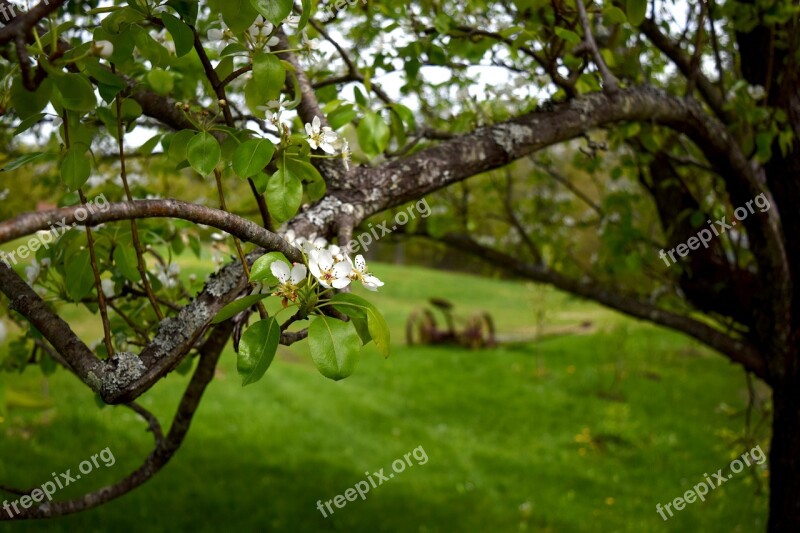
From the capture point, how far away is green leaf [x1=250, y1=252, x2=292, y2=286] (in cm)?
113

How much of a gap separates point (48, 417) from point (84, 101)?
6525 mm

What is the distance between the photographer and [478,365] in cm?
1108

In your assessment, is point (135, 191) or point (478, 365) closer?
point (135, 191)

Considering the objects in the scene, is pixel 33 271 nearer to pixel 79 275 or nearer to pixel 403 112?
pixel 79 275

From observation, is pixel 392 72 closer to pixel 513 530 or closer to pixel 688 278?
pixel 688 278

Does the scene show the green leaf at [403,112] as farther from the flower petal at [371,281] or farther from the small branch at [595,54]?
the flower petal at [371,281]

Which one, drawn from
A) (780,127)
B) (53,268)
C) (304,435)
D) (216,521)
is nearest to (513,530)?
(216,521)

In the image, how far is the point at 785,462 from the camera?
2984mm

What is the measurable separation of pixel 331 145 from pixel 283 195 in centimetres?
26

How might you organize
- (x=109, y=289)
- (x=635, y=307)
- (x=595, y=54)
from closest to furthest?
(x=109, y=289)
(x=595, y=54)
(x=635, y=307)

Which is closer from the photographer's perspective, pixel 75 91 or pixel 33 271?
pixel 75 91

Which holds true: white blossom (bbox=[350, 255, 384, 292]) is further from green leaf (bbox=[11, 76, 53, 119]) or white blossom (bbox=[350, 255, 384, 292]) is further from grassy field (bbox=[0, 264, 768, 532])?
grassy field (bbox=[0, 264, 768, 532])

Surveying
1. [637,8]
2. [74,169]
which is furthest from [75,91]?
[637,8]
